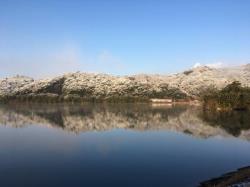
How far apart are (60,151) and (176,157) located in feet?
41.5

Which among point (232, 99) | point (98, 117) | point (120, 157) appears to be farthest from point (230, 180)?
point (232, 99)

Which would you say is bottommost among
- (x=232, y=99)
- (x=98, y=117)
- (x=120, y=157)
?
(x=120, y=157)

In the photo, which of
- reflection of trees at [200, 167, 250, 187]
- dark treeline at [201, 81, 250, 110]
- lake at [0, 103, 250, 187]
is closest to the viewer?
reflection of trees at [200, 167, 250, 187]

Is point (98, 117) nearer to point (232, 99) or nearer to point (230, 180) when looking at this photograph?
point (232, 99)

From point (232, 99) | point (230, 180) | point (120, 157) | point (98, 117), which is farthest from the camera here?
point (232, 99)

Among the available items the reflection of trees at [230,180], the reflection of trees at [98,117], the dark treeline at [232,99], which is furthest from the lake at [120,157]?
the dark treeline at [232,99]

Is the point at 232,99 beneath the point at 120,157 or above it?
above

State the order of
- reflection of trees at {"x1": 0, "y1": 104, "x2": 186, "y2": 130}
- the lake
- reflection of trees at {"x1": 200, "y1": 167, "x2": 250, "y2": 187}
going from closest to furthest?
1. reflection of trees at {"x1": 200, "y1": 167, "x2": 250, "y2": 187}
2. the lake
3. reflection of trees at {"x1": 0, "y1": 104, "x2": 186, "y2": 130}

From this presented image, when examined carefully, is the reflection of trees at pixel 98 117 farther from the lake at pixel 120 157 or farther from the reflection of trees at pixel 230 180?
the reflection of trees at pixel 230 180

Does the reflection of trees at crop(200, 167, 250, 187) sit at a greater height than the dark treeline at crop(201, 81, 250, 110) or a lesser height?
lesser

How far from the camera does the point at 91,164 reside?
32625 mm

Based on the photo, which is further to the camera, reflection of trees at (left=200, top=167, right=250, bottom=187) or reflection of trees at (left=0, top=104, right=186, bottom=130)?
reflection of trees at (left=0, top=104, right=186, bottom=130)

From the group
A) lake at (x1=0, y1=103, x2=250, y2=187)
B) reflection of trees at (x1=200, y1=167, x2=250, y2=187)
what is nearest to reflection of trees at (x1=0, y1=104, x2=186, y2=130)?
lake at (x1=0, y1=103, x2=250, y2=187)

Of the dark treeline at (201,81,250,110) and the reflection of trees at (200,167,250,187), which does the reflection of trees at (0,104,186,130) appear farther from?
the reflection of trees at (200,167,250,187)
